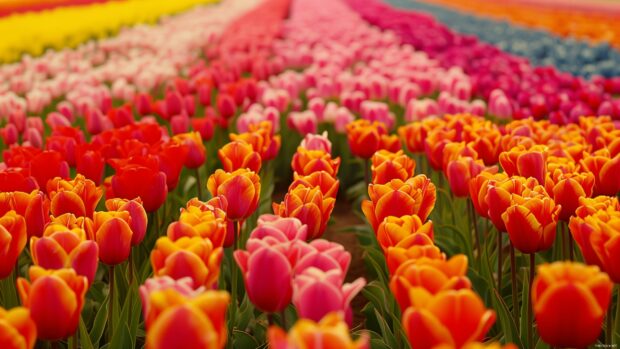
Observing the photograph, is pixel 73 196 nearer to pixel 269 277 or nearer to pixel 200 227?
pixel 200 227

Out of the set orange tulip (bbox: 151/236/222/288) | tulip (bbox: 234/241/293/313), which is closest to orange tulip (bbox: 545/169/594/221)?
tulip (bbox: 234/241/293/313)

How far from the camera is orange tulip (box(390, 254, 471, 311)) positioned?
3.88ft

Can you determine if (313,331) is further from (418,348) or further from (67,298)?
(67,298)

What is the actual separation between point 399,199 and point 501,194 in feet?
0.90

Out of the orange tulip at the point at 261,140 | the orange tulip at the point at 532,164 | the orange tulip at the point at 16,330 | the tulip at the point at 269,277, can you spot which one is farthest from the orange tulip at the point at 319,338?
the orange tulip at the point at 261,140

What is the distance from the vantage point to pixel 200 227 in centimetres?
148

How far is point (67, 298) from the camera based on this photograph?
1304mm

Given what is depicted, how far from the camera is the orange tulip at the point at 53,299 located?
1279mm

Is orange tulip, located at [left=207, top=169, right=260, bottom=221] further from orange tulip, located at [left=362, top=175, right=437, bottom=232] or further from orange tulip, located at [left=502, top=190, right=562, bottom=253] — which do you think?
orange tulip, located at [left=502, top=190, right=562, bottom=253]

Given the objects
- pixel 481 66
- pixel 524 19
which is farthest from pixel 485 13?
pixel 481 66

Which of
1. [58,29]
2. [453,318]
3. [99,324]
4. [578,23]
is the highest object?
[453,318]

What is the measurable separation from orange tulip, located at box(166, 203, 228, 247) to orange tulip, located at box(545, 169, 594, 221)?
39.2 inches

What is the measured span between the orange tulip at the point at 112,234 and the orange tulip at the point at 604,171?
1.46 m

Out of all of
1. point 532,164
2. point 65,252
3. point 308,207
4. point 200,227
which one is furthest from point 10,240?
point 532,164
